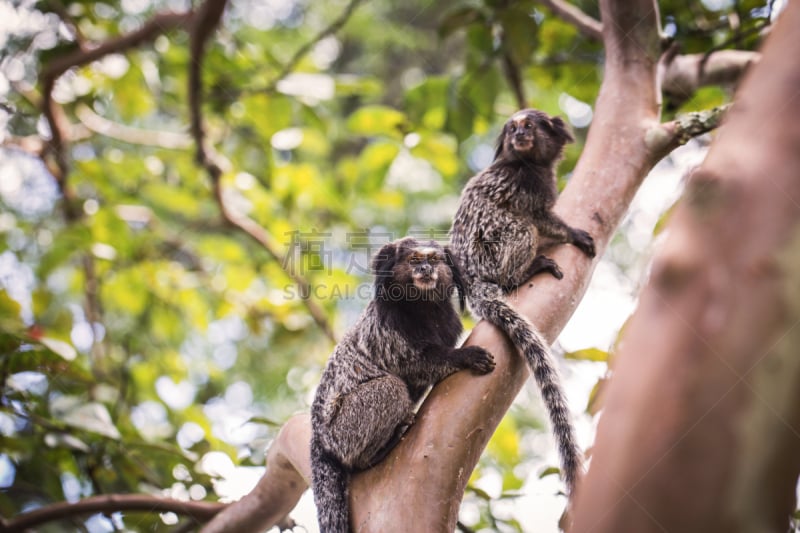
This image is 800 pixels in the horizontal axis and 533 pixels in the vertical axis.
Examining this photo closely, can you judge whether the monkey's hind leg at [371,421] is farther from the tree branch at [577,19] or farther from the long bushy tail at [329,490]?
the tree branch at [577,19]

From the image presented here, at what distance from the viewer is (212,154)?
6.19 meters

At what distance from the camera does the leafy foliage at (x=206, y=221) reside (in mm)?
4480

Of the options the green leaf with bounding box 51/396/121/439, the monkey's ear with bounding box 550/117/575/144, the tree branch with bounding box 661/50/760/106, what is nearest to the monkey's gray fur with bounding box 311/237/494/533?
the monkey's ear with bounding box 550/117/575/144

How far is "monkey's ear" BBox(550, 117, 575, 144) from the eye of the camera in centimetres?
455

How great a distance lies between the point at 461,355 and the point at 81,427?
2.64 metres

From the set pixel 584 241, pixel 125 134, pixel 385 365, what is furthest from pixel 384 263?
pixel 125 134

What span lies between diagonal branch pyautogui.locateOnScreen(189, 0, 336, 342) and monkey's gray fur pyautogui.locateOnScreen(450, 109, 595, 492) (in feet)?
7.62

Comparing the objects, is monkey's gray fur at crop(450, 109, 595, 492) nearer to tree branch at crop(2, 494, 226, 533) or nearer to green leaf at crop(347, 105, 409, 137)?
green leaf at crop(347, 105, 409, 137)

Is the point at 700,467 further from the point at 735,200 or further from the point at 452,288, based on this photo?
the point at 452,288

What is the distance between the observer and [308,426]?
140 inches

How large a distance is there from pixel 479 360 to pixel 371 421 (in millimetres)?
685

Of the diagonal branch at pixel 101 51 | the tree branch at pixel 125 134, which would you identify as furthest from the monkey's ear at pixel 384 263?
A: the tree branch at pixel 125 134

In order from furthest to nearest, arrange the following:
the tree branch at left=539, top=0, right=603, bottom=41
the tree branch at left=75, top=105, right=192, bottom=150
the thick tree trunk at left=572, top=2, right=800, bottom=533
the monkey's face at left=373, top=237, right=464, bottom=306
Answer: the tree branch at left=75, top=105, right=192, bottom=150
the tree branch at left=539, top=0, right=603, bottom=41
the monkey's face at left=373, top=237, right=464, bottom=306
the thick tree trunk at left=572, top=2, right=800, bottom=533

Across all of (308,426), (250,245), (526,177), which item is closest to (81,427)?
(308,426)
